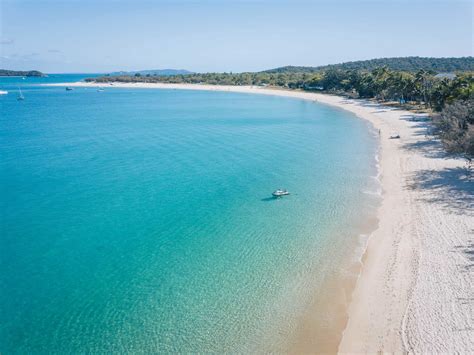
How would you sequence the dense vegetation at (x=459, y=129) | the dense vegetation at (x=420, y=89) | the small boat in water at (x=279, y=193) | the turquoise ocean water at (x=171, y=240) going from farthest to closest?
1. the dense vegetation at (x=420, y=89)
2. the small boat in water at (x=279, y=193)
3. the dense vegetation at (x=459, y=129)
4. the turquoise ocean water at (x=171, y=240)

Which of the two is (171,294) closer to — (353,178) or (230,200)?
(230,200)

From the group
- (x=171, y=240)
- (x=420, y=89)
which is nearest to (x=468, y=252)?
(x=171, y=240)

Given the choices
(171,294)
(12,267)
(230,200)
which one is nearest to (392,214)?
(230,200)

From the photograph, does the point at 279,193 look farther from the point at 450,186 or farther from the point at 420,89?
the point at 420,89

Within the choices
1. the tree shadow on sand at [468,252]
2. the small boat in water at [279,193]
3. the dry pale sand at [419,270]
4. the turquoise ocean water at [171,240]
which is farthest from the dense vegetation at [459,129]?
the small boat in water at [279,193]

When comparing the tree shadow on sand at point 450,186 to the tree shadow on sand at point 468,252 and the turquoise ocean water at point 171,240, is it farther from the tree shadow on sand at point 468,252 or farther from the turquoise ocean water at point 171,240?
the tree shadow on sand at point 468,252

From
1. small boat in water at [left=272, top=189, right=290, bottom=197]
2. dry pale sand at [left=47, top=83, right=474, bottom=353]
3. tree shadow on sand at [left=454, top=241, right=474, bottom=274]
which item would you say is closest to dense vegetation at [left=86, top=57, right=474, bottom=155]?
dry pale sand at [left=47, top=83, right=474, bottom=353]
